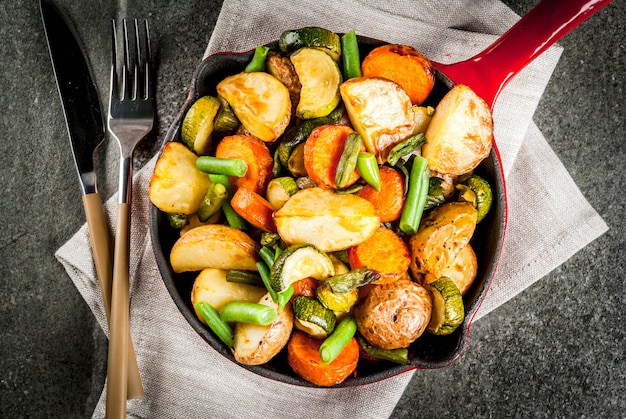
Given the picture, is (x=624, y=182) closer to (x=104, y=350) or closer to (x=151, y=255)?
(x=151, y=255)

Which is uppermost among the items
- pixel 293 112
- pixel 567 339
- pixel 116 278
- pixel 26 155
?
pixel 293 112

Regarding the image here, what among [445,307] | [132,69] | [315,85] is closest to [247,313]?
[445,307]

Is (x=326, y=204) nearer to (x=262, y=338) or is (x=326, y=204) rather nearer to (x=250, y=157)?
(x=250, y=157)

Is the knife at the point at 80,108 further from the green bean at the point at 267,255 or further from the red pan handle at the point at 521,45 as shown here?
the red pan handle at the point at 521,45

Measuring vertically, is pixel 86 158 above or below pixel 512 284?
above

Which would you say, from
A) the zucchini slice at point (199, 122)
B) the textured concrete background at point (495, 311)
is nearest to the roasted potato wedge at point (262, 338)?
the zucchini slice at point (199, 122)

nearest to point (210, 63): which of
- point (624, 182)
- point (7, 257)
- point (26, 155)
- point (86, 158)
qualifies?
point (86, 158)
